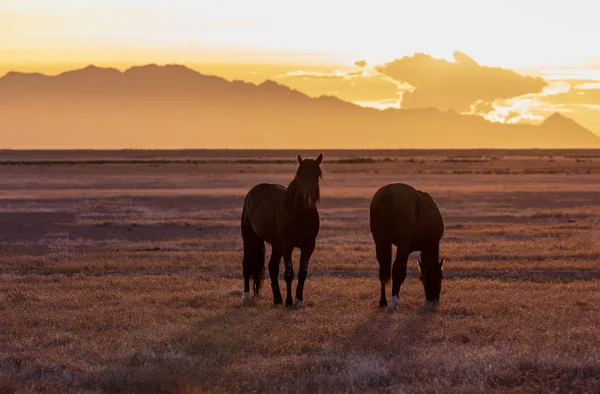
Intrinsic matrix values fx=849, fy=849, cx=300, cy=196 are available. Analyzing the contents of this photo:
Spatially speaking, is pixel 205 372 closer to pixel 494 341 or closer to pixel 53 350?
pixel 53 350

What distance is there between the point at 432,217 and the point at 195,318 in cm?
514

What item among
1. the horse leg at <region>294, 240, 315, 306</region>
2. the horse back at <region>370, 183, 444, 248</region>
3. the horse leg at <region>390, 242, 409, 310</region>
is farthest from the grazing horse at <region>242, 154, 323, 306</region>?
the horse leg at <region>390, 242, 409, 310</region>

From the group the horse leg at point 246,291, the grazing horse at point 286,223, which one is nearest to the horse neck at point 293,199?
the grazing horse at point 286,223

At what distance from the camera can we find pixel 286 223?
642 inches

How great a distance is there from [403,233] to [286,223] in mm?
2267

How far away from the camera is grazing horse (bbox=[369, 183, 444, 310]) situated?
16344mm

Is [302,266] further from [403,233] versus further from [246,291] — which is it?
[403,233]

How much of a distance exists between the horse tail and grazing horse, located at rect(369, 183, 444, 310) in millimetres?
2601

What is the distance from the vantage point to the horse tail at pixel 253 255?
17.7 m

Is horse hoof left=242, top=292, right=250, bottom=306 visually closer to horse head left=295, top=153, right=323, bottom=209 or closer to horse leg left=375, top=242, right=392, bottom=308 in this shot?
horse head left=295, top=153, right=323, bottom=209

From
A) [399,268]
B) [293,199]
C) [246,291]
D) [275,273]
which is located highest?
[293,199]

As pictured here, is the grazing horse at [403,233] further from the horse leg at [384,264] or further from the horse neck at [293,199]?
the horse neck at [293,199]

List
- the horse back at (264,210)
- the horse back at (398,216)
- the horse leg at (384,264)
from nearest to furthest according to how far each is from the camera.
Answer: the horse leg at (384,264) → the horse back at (398,216) → the horse back at (264,210)

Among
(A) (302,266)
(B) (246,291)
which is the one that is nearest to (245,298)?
(B) (246,291)
